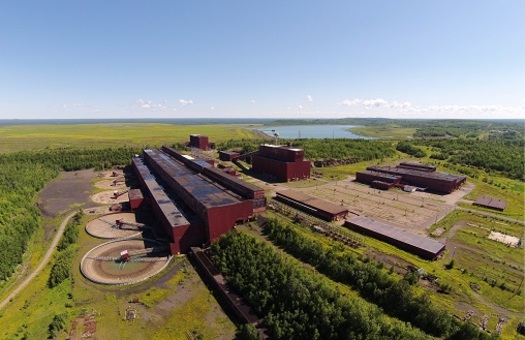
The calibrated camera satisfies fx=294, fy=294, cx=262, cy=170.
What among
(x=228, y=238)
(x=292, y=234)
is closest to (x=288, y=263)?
(x=292, y=234)

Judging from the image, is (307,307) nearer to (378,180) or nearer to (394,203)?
(394,203)

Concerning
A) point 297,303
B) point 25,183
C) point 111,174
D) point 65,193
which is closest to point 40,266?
point 297,303

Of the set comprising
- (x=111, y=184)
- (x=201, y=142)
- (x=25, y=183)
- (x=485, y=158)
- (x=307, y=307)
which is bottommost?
(x=307, y=307)

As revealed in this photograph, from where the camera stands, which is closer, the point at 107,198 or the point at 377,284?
the point at 377,284

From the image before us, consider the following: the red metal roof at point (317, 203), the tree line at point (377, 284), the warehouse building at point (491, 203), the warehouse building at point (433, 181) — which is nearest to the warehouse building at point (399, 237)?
the red metal roof at point (317, 203)

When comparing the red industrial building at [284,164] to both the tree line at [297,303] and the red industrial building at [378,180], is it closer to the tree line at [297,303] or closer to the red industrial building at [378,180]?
the red industrial building at [378,180]
